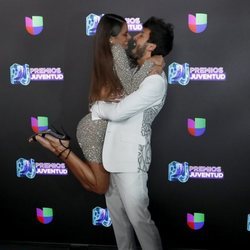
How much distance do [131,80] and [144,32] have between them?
271 mm

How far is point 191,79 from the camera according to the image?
251 centimetres

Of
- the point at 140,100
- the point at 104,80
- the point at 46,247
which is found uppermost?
the point at 104,80

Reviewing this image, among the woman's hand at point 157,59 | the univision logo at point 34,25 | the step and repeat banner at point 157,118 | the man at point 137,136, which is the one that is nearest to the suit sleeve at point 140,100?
the man at point 137,136

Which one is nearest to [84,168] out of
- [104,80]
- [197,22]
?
[104,80]

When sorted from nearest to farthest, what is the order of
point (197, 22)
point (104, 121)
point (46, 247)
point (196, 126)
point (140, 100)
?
1. point (140, 100)
2. point (104, 121)
3. point (197, 22)
4. point (196, 126)
5. point (46, 247)

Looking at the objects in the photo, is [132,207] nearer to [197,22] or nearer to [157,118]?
[157,118]

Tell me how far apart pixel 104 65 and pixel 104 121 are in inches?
12.4

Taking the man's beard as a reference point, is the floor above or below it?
below

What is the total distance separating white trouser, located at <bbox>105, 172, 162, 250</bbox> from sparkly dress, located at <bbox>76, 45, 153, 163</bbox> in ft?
0.58

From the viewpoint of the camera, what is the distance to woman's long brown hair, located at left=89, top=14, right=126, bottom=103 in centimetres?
196

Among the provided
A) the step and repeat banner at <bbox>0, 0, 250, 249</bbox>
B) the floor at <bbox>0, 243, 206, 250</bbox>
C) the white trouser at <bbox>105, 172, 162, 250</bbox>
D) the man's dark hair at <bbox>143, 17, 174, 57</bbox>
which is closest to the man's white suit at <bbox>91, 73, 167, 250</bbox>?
the white trouser at <bbox>105, 172, 162, 250</bbox>

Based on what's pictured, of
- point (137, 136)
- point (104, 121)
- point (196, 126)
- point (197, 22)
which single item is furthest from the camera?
point (196, 126)

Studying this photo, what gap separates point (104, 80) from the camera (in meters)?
1.97

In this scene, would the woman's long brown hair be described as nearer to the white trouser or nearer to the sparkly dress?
the sparkly dress
